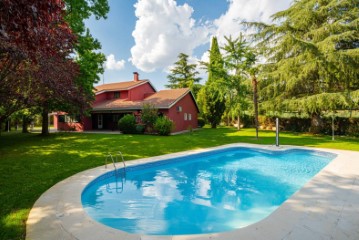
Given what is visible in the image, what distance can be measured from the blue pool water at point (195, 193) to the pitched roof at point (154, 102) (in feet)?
38.1

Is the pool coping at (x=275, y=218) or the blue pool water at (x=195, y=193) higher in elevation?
the pool coping at (x=275, y=218)

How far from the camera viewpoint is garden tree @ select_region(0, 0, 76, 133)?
2.86 meters

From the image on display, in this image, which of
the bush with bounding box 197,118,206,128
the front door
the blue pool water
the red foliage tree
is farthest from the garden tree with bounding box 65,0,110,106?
the bush with bounding box 197,118,206,128

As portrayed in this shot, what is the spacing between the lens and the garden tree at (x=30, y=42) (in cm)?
286

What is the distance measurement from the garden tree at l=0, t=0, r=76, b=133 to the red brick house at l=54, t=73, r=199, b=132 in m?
11.7

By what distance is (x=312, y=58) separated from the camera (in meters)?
19.5

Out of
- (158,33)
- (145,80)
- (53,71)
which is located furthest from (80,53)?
(145,80)

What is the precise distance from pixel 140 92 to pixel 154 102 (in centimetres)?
496

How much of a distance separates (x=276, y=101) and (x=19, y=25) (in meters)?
23.2

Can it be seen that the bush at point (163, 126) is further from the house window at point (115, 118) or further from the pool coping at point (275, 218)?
the pool coping at point (275, 218)

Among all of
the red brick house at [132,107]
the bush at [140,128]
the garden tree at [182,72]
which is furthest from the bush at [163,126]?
the garden tree at [182,72]

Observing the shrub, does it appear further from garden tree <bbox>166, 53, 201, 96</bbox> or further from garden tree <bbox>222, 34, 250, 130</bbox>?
garden tree <bbox>166, 53, 201, 96</bbox>

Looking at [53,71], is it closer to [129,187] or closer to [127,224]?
[129,187]

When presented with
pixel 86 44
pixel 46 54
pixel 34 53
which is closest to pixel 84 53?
pixel 86 44
